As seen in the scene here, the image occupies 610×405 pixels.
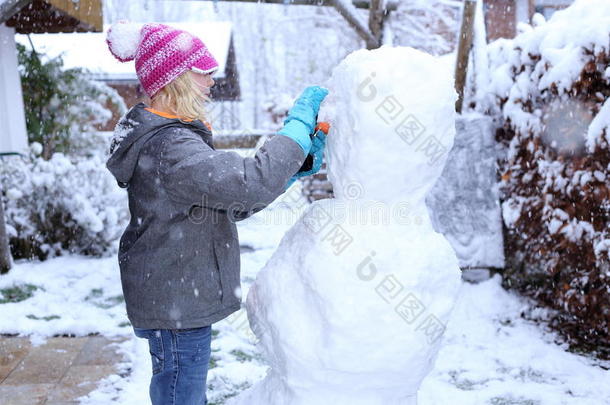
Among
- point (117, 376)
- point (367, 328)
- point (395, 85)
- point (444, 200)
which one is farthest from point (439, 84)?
point (444, 200)

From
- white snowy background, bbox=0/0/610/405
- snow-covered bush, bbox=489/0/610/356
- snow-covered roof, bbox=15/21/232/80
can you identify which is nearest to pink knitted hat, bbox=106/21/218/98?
white snowy background, bbox=0/0/610/405

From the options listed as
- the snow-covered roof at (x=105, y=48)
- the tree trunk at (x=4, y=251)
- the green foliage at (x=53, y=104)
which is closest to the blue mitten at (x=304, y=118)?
the tree trunk at (x=4, y=251)

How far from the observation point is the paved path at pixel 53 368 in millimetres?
3041

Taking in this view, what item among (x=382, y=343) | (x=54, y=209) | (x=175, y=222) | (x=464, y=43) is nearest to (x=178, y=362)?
(x=175, y=222)

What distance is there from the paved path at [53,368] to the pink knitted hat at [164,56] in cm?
191

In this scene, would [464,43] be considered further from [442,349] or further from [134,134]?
[134,134]

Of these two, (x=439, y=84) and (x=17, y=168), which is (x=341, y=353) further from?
(x=17, y=168)

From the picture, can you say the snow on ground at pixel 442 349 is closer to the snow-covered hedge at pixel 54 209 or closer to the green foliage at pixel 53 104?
the snow-covered hedge at pixel 54 209

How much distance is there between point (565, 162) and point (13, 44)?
16.0ft

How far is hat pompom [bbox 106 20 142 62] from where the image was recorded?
1942 millimetres

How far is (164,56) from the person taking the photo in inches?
71.7

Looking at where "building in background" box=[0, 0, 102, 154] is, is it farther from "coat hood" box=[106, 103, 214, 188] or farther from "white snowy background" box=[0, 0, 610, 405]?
"coat hood" box=[106, 103, 214, 188]

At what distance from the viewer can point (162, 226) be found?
1.82 metres

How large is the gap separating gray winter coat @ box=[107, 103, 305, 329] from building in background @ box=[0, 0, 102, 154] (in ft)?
12.4
